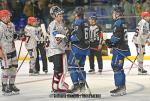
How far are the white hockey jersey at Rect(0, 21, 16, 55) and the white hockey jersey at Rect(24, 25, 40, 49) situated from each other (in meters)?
3.47

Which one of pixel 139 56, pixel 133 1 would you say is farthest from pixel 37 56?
pixel 133 1

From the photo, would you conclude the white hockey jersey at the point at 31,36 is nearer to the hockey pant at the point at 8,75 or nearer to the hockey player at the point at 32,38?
the hockey player at the point at 32,38

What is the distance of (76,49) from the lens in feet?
31.6

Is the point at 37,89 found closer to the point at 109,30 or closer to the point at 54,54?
the point at 54,54

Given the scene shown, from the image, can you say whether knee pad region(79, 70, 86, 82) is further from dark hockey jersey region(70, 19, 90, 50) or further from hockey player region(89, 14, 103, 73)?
hockey player region(89, 14, 103, 73)

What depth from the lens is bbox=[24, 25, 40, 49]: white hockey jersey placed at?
43.5 ft

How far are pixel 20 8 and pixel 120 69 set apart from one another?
35.2 feet

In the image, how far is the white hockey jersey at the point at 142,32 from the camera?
41.5ft

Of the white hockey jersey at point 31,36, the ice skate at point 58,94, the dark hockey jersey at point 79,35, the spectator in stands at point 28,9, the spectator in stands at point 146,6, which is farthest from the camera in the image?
the spectator in stands at point 28,9

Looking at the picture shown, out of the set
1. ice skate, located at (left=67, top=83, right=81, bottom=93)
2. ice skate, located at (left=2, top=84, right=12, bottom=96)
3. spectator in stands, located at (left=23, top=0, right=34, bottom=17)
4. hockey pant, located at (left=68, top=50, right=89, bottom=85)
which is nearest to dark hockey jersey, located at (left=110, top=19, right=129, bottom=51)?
hockey pant, located at (left=68, top=50, right=89, bottom=85)

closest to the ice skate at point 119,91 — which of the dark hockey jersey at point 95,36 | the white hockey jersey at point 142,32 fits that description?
the white hockey jersey at point 142,32

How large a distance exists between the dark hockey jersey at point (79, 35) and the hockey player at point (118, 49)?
0.50 meters

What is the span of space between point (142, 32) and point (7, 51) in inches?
161

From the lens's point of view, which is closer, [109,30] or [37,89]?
[37,89]
